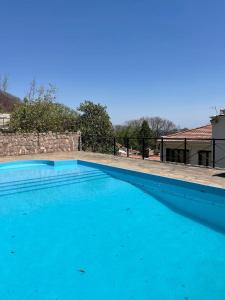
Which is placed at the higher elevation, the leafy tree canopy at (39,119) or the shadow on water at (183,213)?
the leafy tree canopy at (39,119)

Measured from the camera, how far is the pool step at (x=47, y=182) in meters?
7.35

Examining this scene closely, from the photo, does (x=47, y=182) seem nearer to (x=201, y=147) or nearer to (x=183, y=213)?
(x=183, y=213)

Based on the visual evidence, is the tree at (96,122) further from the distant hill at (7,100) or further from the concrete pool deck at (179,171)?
the distant hill at (7,100)

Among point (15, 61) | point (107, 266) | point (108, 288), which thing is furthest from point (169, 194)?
point (15, 61)

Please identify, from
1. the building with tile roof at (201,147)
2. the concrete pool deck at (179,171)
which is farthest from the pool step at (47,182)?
the building with tile roof at (201,147)

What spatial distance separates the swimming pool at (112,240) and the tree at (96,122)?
7999mm

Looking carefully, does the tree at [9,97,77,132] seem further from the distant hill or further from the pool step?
the distant hill

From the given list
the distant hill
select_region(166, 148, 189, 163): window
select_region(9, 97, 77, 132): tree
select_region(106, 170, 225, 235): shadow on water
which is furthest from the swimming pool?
the distant hill

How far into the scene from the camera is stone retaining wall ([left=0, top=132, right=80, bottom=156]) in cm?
1170

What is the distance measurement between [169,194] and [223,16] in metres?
→ 7.94

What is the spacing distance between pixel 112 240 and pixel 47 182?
412cm

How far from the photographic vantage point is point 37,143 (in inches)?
488

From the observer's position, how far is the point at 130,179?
816cm

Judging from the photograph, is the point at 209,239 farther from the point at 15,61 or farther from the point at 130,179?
the point at 15,61
